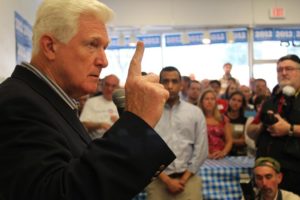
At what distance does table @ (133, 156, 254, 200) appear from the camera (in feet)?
11.4

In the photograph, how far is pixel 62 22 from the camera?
927 mm

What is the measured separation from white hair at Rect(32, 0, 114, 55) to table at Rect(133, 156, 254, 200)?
267 centimetres

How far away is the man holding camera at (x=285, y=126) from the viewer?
107 inches

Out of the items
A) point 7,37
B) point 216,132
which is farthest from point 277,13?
point 7,37

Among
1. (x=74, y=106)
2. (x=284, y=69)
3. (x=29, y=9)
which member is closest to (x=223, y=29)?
(x=29, y=9)

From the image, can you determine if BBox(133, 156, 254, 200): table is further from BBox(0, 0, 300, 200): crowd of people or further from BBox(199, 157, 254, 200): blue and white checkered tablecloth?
BBox(0, 0, 300, 200): crowd of people

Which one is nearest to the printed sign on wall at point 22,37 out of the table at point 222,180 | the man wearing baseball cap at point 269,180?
the table at point 222,180

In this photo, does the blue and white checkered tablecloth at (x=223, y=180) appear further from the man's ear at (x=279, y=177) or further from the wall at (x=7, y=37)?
the wall at (x=7, y=37)

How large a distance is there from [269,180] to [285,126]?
517mm

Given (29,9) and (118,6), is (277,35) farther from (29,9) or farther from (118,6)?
(29,9)

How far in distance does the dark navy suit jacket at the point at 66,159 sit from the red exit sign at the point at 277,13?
7.43 m

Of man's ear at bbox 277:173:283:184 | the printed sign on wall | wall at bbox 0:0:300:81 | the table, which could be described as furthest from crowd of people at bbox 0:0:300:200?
wall at bbox 0:0:300:81

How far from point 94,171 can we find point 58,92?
0.30 metres

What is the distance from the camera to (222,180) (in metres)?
3.51
